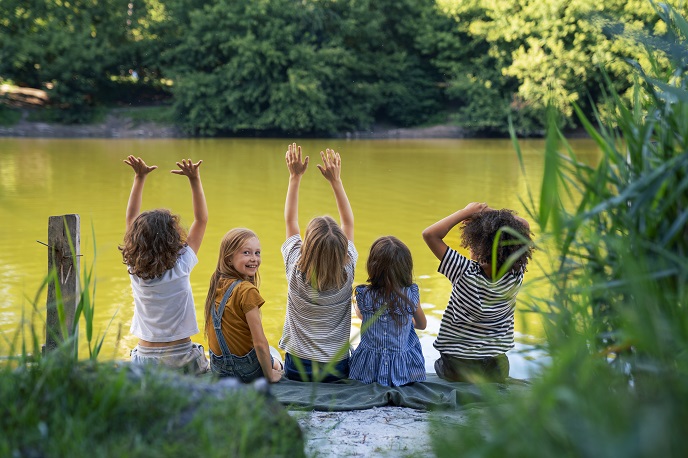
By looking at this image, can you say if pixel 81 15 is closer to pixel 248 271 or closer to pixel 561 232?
pixel 248 271

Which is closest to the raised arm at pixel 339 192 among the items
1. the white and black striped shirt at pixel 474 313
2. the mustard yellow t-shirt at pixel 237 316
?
the white and black striped shirt at pixel 474 313

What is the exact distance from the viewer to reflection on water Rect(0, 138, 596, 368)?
6289mm

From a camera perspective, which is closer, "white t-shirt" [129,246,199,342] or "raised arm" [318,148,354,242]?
"white t-shirt" [129,246,199,342]

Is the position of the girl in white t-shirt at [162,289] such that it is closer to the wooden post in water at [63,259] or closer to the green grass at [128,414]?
the wooden post in water at [63,259]

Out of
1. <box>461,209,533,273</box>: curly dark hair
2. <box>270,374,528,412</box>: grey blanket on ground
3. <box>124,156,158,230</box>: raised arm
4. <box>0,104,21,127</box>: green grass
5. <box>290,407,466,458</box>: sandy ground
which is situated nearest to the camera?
<box>290,407,466,458</box>: sandy ground

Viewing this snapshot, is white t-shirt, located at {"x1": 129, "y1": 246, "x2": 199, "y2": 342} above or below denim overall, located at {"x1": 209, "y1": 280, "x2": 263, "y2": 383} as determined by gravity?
above

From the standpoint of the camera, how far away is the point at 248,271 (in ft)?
11.2

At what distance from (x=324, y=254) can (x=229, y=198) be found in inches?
315

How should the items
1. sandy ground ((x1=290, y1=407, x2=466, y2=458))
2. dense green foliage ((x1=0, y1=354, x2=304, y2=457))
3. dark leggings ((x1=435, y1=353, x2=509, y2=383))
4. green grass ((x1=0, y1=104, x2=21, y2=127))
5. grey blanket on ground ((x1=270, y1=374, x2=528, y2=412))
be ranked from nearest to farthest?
dense green foliage ((x1=0, y1=354, x2=304, y2=457))
sandy ground ((x1=290, y1=407, x2=466, y2=458))
grey blanket on ground ((x1=270, y1=374, x2=528, y2=412))
dark leggings ((x1=435, y1=353, x2=509, y2=383))
green grass ((x1=0, y1=104, x2=21, y2=127))

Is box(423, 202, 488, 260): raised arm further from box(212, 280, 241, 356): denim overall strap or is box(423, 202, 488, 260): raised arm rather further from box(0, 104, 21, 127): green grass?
box(0, 104, 21, 127): green grass

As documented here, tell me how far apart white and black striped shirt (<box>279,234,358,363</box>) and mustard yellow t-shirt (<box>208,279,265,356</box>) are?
0.58 ft

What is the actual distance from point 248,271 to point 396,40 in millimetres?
26532

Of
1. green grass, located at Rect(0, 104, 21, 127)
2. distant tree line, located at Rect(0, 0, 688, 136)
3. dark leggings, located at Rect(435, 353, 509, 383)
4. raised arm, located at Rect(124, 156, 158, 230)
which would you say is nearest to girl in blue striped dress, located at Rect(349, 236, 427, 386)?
dark leggings, located at Rect(435, 353, 509, 383)

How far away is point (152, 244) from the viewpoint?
3316 mm
